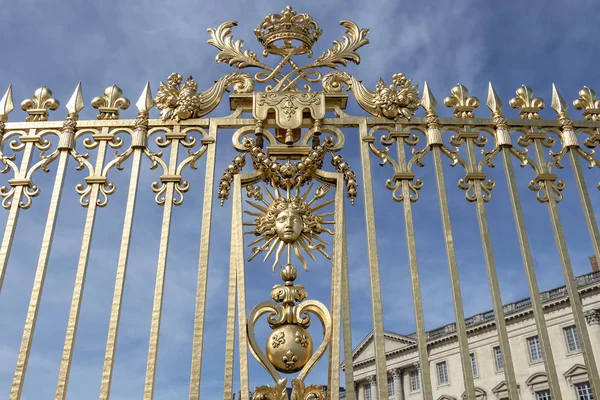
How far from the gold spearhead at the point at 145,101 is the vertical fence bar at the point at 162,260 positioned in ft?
1.15

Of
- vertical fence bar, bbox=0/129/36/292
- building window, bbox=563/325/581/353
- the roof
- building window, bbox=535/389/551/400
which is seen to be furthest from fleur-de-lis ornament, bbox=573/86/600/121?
building window, bbox=535/389/551/400

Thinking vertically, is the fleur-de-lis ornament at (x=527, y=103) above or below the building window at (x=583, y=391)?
below

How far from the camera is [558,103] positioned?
6.09m

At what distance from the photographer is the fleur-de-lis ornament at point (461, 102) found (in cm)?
595

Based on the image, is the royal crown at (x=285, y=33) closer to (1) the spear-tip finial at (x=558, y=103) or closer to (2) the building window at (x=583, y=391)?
(1) the spear-tip finial at (x=558, y=103)

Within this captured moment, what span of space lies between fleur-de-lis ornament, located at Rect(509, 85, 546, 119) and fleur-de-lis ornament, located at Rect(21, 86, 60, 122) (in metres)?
4.64

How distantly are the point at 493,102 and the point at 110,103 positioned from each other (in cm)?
382

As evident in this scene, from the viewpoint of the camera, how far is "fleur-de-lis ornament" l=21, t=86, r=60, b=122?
19.3 ft

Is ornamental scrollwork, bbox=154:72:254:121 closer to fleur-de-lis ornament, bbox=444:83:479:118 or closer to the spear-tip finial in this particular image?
fleur-de-lis ornament, bbox=444:83:479:118

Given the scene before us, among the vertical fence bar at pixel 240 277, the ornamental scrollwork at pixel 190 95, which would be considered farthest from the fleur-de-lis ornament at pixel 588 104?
the vertical fence bar at pixel 240 277

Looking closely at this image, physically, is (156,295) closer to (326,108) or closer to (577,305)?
(326,108)

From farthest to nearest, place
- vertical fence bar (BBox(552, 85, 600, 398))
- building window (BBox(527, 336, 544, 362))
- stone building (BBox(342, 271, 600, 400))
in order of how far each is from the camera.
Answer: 1. building window (BBox(527, 336, 544, 362))
2. stone building (BBox(342, 271, 600, 400))
3. vertical fence bar (BBox(552, 85, 600, 398))

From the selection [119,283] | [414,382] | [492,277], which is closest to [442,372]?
[414,382]

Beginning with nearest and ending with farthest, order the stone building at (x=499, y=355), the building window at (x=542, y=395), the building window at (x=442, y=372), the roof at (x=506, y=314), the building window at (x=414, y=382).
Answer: the roof at (x=506, y=314) → the stone building at (x=499, y=355) → the building window at (x=542, y=395) → the building window at (x=442, y=372) → the building window at (x=414, y=382)
